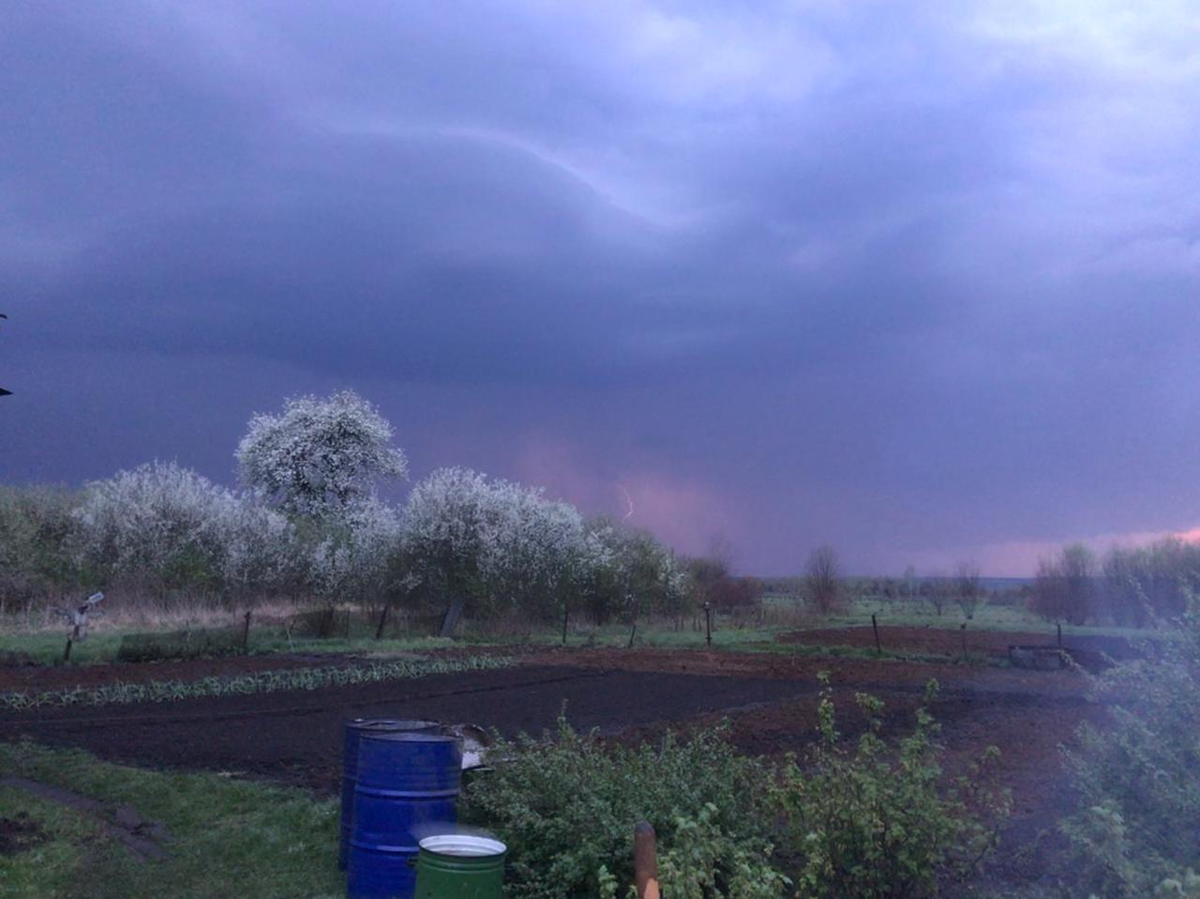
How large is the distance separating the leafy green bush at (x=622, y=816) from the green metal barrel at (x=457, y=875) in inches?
22.9

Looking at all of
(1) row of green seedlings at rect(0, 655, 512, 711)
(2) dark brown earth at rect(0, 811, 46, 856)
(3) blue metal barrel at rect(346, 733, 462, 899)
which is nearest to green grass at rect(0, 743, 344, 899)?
(2) dark brown earth at rect(0, 811, 46, 856)

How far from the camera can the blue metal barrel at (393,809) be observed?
19.8 feet

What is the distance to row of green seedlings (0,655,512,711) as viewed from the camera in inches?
586

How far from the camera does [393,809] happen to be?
6.06 meters

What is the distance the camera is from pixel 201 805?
335 inches

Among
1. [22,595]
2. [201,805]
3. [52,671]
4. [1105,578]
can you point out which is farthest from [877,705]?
[1105,578]

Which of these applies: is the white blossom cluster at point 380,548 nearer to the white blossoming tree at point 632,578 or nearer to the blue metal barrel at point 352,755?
the white blossoming tree at point 632,578

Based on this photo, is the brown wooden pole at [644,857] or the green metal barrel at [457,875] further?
the green metal barrel at [457,875]

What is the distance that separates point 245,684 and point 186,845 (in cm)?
992

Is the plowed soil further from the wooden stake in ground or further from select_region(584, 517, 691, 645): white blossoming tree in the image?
the wooden stake in ground

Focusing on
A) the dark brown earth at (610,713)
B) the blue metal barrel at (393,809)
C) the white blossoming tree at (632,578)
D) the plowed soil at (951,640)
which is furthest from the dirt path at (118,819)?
the white blossoming tree at (632,578)

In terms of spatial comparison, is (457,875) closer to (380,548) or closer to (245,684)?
(245,684)

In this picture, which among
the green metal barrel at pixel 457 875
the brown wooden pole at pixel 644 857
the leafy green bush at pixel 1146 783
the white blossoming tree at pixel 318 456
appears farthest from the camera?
the white blossoming tree at pixel 318 456

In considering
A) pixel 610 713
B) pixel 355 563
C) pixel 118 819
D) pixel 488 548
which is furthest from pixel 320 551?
pixel 118 819
